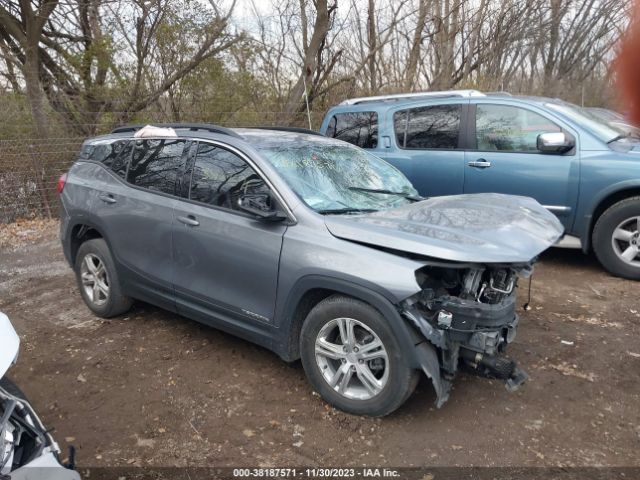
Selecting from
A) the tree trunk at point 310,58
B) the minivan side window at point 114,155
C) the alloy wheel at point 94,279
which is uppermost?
the tree trunk at point 310,58

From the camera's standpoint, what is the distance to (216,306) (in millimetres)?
3582

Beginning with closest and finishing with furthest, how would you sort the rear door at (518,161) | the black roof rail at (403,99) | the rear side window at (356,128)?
the rear door at (518,161) < the black roof rail at (403,99) < the rear side window at (356,128)

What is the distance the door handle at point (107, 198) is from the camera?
429 cm

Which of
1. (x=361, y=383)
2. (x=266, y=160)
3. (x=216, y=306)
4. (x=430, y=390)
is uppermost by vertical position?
(x=266, y=160)

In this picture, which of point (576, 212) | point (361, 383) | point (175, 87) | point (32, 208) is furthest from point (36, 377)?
point (175, 87)

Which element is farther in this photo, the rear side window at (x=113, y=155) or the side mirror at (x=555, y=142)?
the side mirror at (x=555, y=142)

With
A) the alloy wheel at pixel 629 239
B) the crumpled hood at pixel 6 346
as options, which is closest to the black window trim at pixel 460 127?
the alloy wheel at pixel 629 239

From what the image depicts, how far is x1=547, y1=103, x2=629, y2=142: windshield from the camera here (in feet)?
17.6

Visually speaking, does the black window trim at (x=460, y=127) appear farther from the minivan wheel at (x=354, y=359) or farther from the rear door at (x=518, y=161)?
the minivan wheel at (x=354, y=359)

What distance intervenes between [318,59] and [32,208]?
24.5 feet

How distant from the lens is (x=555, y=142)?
5.15 m

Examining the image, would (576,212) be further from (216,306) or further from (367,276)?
(216,306)

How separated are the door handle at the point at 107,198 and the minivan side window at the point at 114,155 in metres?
0.19

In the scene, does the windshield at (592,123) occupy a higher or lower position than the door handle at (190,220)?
higher
